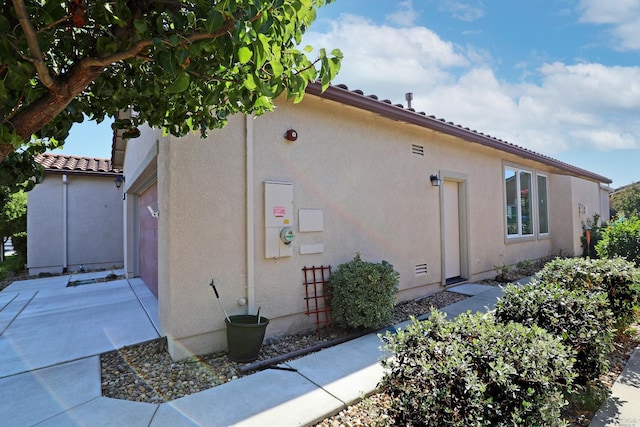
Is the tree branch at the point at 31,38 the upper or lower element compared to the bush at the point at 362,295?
upper

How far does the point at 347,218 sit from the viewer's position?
557 cm

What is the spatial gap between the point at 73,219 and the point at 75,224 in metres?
0.19

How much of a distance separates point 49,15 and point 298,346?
4.26m

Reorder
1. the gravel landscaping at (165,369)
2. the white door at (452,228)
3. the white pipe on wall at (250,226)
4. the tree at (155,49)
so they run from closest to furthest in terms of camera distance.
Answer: the tree at (155,49) < the gravel landscaping at (165,369) < the white pipe on wall at (250,226) < the white door at (452,228)

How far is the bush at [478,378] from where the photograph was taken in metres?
1.93

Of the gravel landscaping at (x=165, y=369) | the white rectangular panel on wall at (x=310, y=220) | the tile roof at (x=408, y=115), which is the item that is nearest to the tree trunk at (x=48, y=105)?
the tile roof at (x=408, y=115)

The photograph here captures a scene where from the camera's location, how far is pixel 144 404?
2936mm

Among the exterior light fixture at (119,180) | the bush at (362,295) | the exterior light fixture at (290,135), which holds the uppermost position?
the exterior light fixture at (119,180)

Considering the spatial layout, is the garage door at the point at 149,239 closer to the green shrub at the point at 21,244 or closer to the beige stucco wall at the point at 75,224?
the beige stucco wall at the point at 75,224

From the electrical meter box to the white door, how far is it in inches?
184

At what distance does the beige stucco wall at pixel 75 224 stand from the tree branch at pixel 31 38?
39.6 feet

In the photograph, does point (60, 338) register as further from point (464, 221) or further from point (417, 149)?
point (464, 221)

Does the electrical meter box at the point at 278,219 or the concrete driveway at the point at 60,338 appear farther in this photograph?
the electrical meter box at the point at 278,219

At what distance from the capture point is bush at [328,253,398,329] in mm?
4613
